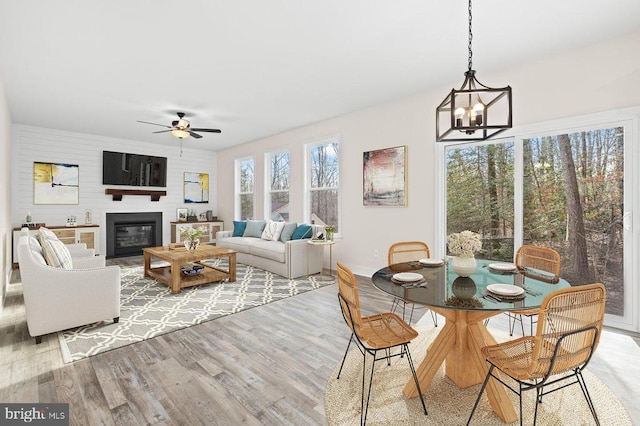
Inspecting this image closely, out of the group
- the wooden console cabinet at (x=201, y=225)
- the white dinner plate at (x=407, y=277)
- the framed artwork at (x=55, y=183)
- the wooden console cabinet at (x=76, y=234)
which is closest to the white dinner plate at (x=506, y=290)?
the white dinner plate at (x=407, y=277)

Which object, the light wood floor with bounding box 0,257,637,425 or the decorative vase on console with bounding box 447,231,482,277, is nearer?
the light wood floor with bounding box 0,257,637,425

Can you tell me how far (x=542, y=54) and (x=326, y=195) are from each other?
370 cm

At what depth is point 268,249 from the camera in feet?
17.1

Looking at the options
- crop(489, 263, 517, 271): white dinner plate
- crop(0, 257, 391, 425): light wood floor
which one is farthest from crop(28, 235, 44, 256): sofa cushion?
crop(489, 263, 517, 271): white dinner plate

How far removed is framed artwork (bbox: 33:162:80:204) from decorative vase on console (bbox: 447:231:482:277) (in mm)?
7512

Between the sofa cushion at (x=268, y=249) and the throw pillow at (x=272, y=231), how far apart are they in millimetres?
148

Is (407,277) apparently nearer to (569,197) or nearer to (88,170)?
(569,197)

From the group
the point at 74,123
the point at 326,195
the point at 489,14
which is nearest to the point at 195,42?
the point at 489,14

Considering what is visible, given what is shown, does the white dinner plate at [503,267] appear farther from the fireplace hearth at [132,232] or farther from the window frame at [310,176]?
the fireplace hearth at [132,232]

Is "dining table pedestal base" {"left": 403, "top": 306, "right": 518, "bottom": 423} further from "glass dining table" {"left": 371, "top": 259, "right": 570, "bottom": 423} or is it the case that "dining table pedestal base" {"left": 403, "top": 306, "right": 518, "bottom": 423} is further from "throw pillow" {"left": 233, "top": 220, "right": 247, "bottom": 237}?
"throw pillow" {"left": 233, "top": 220, "right": 247, "bottom": 237}

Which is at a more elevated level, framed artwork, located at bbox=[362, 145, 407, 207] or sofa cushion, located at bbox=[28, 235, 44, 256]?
framed artwork, located at bbox=[362, 145, 407, 207]

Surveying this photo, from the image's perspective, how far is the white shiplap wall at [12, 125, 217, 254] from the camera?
5.90 metres

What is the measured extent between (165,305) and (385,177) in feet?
11.5
